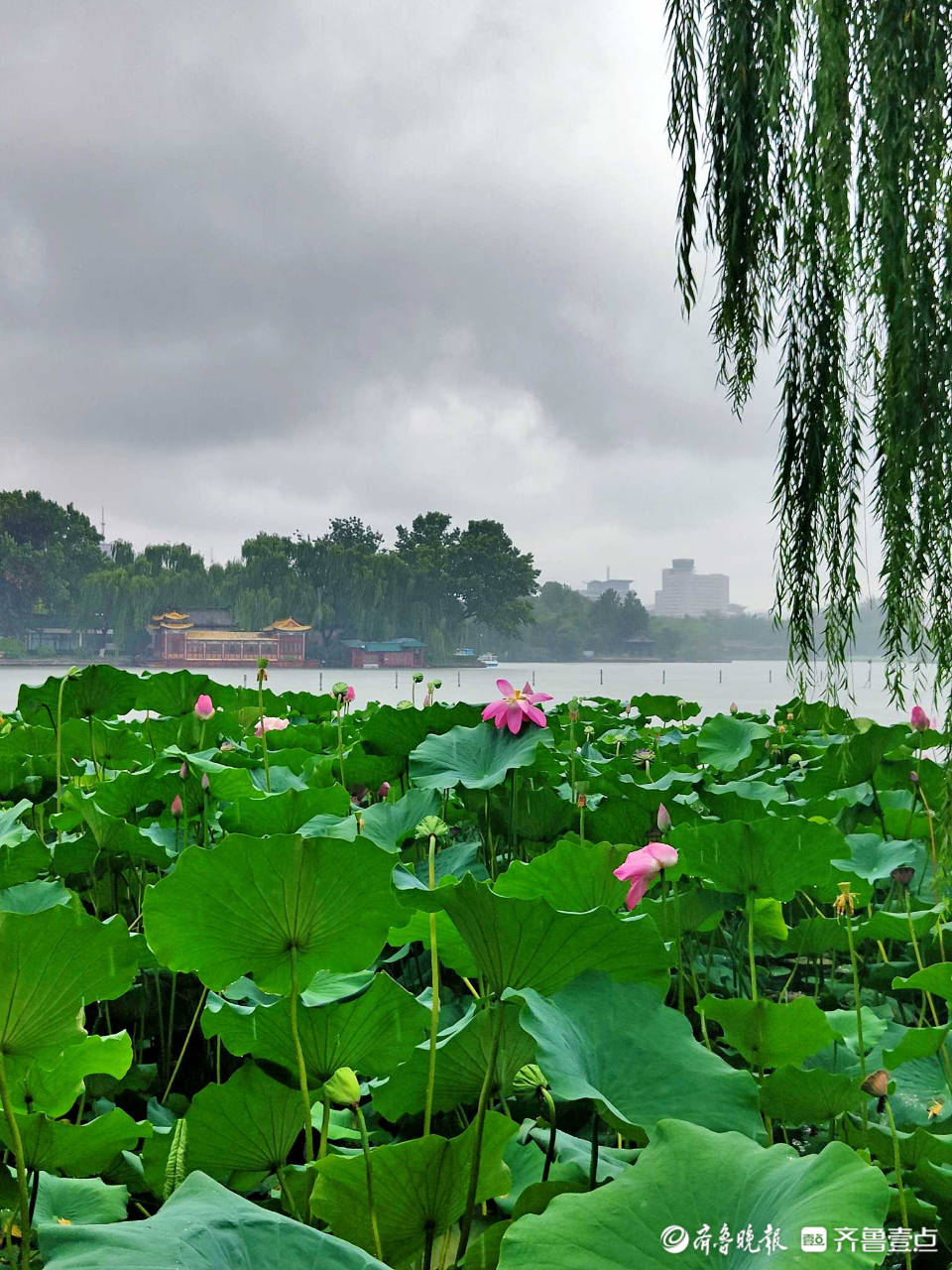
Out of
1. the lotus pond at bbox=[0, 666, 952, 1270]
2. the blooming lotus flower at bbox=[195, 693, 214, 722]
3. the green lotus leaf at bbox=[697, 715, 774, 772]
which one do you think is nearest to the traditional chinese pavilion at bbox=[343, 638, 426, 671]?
the green lotus leaf at bbox=[697, 715, 774, 772]

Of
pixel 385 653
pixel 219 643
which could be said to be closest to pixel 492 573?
pixel 385 653

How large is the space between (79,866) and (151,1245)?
729 mm

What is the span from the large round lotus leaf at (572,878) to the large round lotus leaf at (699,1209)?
12.7 inches

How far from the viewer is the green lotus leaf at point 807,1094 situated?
52 centimetres

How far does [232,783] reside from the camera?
101cm

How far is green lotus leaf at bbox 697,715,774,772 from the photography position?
1546 mm

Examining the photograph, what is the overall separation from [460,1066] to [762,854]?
0.99ft

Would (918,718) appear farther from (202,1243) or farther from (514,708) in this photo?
(202,1243)

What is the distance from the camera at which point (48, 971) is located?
1.35ft

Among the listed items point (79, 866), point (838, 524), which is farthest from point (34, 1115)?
point (838, 524)

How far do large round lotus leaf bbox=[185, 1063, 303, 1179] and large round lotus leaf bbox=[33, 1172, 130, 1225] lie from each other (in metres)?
0.04

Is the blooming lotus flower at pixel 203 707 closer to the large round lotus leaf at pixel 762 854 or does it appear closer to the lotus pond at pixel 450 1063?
the lotus pond at pixel 450 1063

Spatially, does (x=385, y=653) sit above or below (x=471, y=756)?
below

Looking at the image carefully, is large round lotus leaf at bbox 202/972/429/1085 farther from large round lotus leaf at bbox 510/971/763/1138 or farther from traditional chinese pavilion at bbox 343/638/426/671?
traditional chinese pavilion at bbox 343/638/426/671
